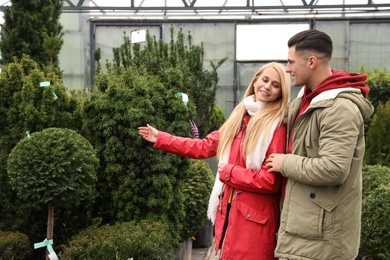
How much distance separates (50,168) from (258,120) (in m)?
1.62

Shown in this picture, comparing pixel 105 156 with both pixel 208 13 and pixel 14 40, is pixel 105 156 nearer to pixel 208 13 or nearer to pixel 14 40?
pixel 14 40

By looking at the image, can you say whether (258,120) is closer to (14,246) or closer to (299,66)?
(299,66)

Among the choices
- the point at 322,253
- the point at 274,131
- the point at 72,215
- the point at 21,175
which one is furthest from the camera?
the point at 72,215

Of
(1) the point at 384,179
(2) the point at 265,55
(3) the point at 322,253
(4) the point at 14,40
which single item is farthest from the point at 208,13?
(3) the point at 322,253

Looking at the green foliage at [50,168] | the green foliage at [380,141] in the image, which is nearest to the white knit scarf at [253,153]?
the green foliage at [50,168]

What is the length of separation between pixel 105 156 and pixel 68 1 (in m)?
7.16

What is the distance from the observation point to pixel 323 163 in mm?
2525

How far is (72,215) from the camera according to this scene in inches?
196

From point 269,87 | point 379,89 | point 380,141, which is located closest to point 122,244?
point 269,87

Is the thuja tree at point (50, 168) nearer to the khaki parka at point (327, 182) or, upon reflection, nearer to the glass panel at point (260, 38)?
the khaki parka at point (327, 182)

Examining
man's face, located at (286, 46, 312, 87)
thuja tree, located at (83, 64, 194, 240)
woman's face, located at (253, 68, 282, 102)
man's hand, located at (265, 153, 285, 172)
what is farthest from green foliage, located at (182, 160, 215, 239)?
man's face, located at (286, 46, 312, 87)

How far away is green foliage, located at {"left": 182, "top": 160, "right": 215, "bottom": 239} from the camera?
5.99 metres

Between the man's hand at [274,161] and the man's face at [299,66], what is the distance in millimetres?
384

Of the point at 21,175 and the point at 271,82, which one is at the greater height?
the point at 271,82
